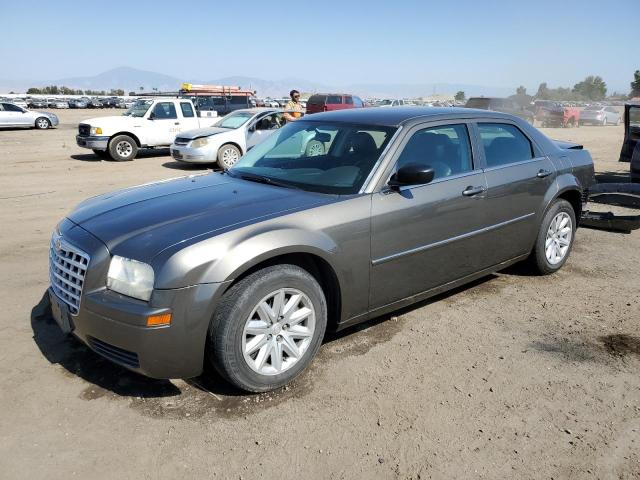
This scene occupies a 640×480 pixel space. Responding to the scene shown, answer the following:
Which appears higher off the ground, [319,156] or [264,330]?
[319,156]

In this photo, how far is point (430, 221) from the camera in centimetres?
373

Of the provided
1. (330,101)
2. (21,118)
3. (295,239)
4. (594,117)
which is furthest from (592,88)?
(295,239)

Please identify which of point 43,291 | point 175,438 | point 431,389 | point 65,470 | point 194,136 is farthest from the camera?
point 194,136

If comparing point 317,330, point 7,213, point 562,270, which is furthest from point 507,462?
point 7,213

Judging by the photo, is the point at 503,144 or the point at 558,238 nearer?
the point at 503,144

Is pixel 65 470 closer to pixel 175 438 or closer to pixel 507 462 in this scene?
pixel 175 438

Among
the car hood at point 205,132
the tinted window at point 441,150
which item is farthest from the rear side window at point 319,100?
the tinted window at point 441,150

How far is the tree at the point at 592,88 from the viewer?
111625 mm

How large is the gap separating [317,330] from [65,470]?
5.03 ft

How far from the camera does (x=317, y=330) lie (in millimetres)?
3254

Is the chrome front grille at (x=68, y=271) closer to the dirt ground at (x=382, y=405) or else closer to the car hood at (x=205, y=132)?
the dirt ground at (x=382, y=405)

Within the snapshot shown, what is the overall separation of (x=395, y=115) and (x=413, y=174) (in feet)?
2.76

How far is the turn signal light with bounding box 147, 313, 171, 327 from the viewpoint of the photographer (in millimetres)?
2662

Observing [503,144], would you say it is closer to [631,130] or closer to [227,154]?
[631,130]
